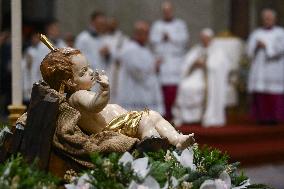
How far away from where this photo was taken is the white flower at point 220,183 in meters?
1.88

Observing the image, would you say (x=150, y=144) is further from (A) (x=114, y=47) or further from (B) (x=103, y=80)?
(A) (x=114, y=47)

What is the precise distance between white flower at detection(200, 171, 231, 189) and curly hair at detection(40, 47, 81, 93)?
18.1 inches

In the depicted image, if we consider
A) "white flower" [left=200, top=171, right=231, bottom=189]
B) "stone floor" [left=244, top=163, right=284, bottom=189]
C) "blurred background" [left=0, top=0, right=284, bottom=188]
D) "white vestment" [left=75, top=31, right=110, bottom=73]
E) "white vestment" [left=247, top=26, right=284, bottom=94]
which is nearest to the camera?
"white flower" [left=200, top=171, right=231, bottom=189]

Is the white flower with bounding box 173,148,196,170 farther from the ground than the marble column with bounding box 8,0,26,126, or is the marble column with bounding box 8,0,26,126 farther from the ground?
the marble column with bounding box 8,0,26,126

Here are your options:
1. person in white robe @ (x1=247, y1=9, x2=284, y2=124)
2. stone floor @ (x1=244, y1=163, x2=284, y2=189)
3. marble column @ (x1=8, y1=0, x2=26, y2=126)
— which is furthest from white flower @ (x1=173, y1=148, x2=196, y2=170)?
person in white robe @ (x1=247, y1=9, x2=284, y2=124)

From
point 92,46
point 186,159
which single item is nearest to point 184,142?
point 186,159

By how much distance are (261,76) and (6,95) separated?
4.81 meters

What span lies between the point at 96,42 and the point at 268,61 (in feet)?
6.44

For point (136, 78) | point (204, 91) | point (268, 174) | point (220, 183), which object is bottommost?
point (268, 174)

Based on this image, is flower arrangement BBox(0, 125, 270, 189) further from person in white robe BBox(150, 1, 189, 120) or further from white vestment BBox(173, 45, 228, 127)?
person in white robe BBox(150, 1, 189, 120)

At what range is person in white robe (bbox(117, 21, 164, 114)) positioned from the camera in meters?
8.48

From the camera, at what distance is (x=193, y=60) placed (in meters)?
9.28

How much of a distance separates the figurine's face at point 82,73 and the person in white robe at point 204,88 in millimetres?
7106

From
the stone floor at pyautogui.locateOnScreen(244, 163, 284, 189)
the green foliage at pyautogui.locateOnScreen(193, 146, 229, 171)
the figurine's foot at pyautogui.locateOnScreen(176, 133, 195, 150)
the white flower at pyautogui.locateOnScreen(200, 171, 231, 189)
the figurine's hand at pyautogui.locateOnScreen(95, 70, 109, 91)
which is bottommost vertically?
the stone floor at pyautogui.locateOnScreen(244, 163, 284, 189)
